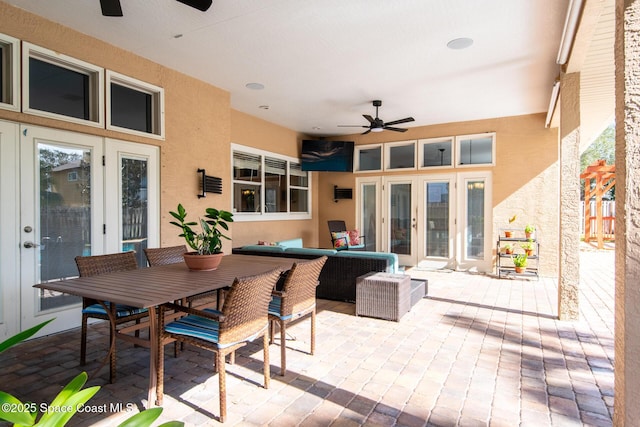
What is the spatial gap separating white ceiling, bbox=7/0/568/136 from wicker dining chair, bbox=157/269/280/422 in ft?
8.57

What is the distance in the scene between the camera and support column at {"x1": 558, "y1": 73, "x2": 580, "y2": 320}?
3.97 meters

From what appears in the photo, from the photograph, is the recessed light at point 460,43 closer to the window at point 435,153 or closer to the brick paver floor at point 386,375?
the brick paver floor at point 386,375

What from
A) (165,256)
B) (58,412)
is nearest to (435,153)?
(165,256)

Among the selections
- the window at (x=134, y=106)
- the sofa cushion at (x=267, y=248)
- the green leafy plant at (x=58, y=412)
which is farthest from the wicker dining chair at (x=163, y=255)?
the green leafy plant at (x=58, y=412)

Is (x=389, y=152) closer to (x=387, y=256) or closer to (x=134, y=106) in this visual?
(x=387, y=256)

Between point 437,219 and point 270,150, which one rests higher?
point 270,150

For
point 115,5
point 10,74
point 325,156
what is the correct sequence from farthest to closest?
point 325,156, point 10,74, point 115,5

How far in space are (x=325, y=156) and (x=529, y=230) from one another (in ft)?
14.9

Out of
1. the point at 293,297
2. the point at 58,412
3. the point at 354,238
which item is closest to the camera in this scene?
the point at 58,412

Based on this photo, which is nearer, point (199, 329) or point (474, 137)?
point (199, 329)

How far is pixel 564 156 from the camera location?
4039 mm

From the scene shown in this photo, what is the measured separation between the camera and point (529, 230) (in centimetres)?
659

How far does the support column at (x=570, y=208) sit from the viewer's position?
156 inches

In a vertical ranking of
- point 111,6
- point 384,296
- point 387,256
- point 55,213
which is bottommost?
point 384,296
